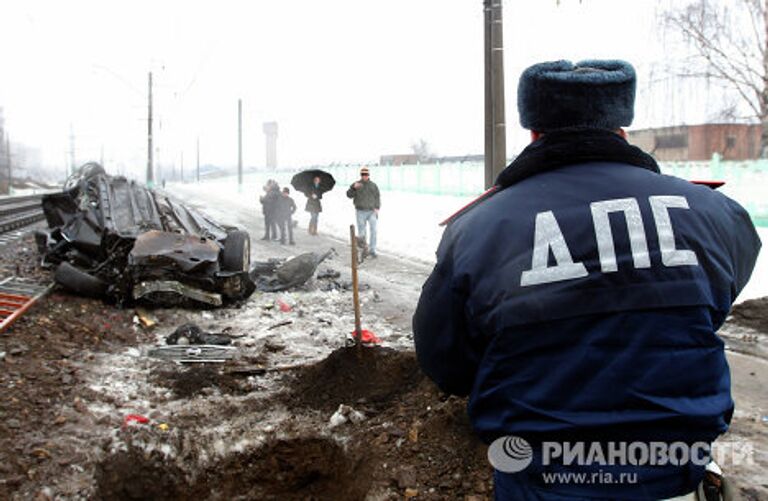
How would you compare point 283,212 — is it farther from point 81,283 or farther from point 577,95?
point 577,95

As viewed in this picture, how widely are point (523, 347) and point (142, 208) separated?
30.3 feet

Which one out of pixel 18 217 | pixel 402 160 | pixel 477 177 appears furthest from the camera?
pixel 402 160

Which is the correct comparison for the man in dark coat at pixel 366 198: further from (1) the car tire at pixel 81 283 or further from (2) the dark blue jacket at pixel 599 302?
(2) the dark blue jacket at pixel 599 302

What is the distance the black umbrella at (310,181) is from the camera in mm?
15427

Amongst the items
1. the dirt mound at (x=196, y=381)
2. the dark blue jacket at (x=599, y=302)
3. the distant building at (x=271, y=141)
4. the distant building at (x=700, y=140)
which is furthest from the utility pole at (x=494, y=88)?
the distant building at (x=271, y=141)

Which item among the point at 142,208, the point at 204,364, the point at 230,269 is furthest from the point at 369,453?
the point at 142,208

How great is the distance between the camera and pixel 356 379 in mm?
4992

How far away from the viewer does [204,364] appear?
5762 mm

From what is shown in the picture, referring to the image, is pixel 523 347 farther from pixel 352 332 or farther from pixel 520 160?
pixel 352 332

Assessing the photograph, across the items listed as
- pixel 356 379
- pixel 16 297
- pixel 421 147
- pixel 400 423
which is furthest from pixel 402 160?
pixel 400 423

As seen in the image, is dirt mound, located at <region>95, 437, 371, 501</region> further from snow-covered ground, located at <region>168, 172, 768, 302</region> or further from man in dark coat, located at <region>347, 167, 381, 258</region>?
man in dark coat, located at <region>347, 167, 381, 258</region>

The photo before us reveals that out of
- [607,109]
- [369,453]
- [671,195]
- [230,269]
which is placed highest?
[607,109]

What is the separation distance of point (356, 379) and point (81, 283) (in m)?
4.55

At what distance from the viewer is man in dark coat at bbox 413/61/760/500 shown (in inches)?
55.5
